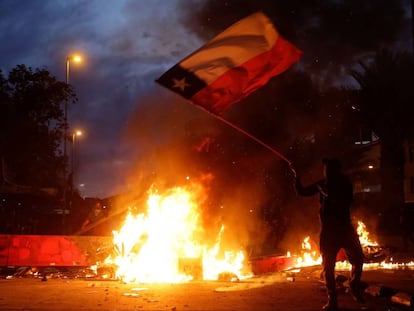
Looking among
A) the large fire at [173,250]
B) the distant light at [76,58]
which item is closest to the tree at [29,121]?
the distant light at [76,58]

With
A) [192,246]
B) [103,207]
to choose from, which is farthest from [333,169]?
[103,207]

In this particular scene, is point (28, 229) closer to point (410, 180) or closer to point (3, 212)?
point (3, 212)

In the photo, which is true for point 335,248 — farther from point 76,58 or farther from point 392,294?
point 76,58

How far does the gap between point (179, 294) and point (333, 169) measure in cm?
336

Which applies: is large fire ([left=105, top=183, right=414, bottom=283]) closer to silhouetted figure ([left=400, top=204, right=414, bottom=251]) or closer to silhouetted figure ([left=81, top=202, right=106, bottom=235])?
silhouetted figure ([left=400, top=204, right=414, bottom=251])

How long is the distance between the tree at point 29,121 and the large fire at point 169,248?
1107 cm

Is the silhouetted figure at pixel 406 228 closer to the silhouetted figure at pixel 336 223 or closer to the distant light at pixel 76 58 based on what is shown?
the silhouetted figure at pixel 336 223

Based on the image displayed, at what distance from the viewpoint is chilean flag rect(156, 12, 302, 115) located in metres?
8.36

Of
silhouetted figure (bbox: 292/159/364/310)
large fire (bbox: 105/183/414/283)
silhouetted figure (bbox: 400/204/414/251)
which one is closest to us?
silhouetted figure (bbox: 292/159/364/310)

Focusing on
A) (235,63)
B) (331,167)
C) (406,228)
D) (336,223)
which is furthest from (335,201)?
(406,228)

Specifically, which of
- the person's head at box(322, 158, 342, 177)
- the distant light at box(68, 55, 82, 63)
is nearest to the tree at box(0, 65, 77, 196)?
the distant light at box(68, 55, 82, 63)

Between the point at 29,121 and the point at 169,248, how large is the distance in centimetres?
1343

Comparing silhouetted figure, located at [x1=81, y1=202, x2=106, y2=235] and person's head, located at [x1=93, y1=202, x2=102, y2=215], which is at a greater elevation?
person's head, located at [x1=93, y1=202, x2=102, y2=215]

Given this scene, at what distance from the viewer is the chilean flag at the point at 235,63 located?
27.4ft
